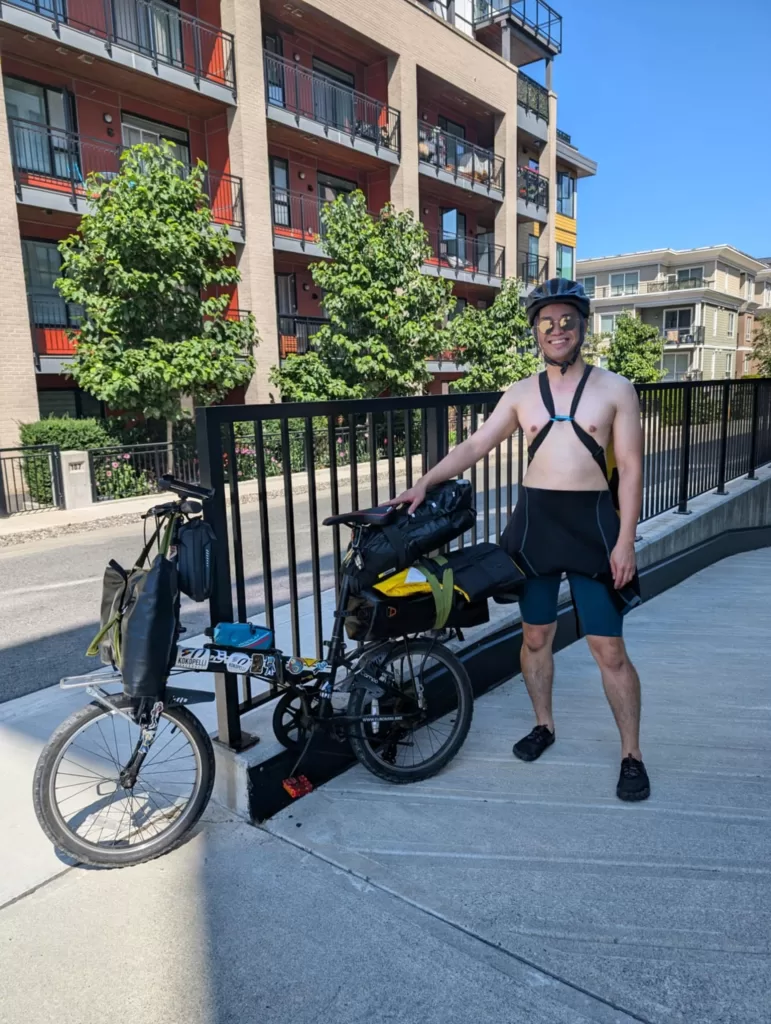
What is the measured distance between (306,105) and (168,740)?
22.7m

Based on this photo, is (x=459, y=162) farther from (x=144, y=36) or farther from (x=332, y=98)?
(x=144, y=36)

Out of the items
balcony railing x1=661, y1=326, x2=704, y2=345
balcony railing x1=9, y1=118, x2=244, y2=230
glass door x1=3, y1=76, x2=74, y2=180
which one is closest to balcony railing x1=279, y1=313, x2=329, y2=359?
balcony railing x1=9, y1=118, x2=244, y2=230

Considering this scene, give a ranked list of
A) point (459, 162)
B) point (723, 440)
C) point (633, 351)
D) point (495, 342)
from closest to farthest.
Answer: point (723, 440) → point (495, 342) → point (459, 162) → point (633, 351)

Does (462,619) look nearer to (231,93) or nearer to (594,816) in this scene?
(594,816)

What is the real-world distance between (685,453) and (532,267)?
27097 mm

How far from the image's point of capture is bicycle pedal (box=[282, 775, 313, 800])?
277cm

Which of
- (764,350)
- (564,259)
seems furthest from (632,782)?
(764,350)

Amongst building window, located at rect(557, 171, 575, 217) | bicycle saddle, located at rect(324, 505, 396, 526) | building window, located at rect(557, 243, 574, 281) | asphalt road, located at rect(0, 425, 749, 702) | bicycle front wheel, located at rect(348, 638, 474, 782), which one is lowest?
asphalt road, located at rect(0, 425, 749, 702)

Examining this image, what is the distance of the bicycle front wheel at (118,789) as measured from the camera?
2.39 metres

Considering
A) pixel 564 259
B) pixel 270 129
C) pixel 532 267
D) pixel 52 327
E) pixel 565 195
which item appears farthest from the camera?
pixel 565 195

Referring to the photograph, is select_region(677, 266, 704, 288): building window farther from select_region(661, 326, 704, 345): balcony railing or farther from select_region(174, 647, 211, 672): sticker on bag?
select_region(174, 647, 211, 672): sticker on bag

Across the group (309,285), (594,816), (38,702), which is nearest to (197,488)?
(594,816)

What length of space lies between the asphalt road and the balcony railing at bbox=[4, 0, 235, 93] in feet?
38.2

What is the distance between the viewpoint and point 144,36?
17.3 meters
